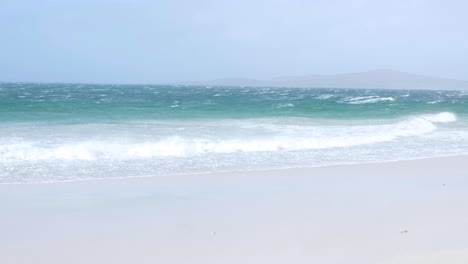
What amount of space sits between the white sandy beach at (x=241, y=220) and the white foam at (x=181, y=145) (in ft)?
10.3

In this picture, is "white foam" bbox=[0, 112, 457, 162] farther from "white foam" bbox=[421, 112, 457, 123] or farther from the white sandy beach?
"white foam" bbox=[421, 112, 457, 123]

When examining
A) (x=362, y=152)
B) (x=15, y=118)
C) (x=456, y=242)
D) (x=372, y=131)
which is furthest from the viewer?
(x=15, y=118)

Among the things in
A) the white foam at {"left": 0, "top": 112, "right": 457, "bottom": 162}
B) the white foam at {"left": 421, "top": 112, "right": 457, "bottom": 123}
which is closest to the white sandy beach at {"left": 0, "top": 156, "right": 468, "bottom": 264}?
the white foam at {"left": 0, "top": 112, "right": 457, "bottom": 162}

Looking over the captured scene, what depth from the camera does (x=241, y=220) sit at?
22.4ft

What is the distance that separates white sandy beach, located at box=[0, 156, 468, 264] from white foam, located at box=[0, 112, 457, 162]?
314cm

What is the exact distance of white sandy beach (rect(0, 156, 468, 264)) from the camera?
18.3 ft

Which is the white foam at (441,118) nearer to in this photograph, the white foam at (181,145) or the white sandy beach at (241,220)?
the white foam at (181,145)

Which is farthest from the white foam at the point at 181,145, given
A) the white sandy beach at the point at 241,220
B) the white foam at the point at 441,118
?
the white foam at the point at 441,118

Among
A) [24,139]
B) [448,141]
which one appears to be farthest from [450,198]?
[24,139]

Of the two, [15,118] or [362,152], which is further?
[15,118]

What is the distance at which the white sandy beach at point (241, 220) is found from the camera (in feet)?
18.3

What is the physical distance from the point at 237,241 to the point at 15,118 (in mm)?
19414

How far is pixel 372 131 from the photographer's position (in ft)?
62.0

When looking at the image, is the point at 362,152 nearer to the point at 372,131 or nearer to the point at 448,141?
the point at 448,141
